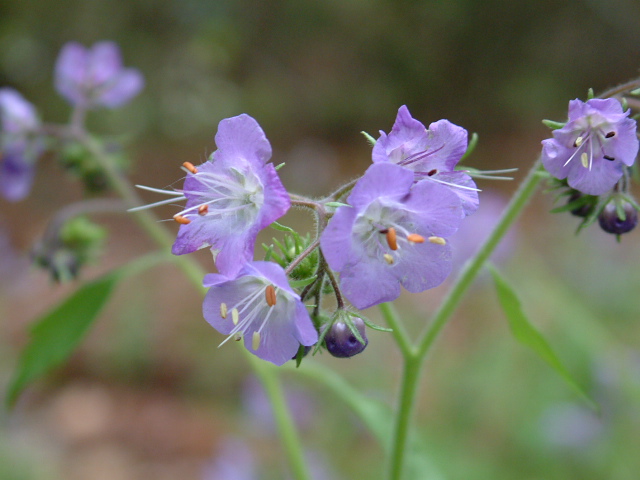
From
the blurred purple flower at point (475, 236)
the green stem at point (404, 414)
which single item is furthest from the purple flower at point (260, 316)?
the blurred purple flower at point (475, 236)

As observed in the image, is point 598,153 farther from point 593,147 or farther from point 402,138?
point 402,138

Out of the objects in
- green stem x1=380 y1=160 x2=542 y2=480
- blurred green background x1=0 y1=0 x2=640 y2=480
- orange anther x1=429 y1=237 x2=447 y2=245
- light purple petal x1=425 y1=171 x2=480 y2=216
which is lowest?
blurred green background x1=0 y1=0 x2=640 y2=480

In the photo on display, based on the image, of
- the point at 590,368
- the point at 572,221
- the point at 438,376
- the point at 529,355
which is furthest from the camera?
the point at 572,221

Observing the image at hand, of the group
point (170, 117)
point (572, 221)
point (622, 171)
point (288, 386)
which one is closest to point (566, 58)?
point (572, 221)

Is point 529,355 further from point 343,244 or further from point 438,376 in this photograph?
point 343,244

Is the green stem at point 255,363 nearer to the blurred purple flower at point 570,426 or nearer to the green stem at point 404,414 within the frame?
the green stem at point 404,414

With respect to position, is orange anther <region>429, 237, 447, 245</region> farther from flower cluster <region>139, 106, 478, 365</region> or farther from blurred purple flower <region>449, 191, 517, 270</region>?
blurred purple flower <region>449, 191, 517, 270</region>

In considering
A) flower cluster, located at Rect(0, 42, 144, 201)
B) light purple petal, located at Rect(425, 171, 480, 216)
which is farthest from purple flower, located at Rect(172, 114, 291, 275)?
flower cluster, located at Rect(0, 42, 144, 201)
